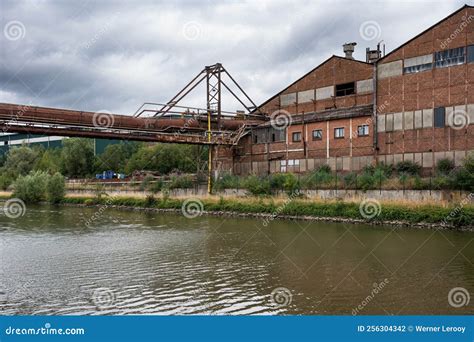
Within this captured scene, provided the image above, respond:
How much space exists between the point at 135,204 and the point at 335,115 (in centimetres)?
1749

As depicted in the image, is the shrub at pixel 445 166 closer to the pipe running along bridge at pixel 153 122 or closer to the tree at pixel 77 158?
the pipe running along bridge at pixel 153 122

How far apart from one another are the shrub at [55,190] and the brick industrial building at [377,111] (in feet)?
56.2

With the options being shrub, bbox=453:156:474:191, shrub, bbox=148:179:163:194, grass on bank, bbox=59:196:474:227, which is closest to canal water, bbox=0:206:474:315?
grass on bank, bbox=59:196:474:227

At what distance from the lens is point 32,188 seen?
49.8 metres

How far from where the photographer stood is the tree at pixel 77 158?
69.1 meters

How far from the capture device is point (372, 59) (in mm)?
36406

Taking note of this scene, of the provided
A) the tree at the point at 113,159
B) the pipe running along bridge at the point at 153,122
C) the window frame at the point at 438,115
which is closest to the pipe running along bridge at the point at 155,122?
the pipe running along bridge at the point at 153,122

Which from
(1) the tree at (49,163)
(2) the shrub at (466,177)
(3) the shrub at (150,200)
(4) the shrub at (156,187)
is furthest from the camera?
(1) the tree at (49,163)

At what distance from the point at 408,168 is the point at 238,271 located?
1924cm

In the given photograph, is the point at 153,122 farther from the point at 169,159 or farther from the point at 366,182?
the point at 169,159

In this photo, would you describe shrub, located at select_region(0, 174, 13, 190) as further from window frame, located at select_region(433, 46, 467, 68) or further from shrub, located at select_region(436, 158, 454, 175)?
window frame, located at select_region(433, 46, 467, 68)

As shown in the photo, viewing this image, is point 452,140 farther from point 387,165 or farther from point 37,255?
point 37,255

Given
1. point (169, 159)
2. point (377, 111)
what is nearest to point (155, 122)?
point (377, 111)

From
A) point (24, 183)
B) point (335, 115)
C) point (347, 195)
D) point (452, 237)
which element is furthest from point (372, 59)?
point (24, 183)
